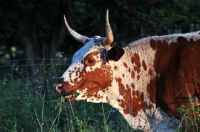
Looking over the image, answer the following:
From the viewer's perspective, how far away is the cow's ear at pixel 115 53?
6.14m

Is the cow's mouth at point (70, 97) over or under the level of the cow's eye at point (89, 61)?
under

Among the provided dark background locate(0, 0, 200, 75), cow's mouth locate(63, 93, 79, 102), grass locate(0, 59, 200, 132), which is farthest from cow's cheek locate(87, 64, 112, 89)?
dark background locate(0, 0, 200, 75)

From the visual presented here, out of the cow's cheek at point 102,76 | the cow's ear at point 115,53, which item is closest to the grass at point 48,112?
the cow's cheek at point 102,76

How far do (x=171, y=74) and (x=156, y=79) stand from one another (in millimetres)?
234

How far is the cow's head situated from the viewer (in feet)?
20.1

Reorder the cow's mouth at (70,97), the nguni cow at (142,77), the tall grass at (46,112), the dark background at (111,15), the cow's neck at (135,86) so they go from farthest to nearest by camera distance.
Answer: the dark background at (111,15), the tall grass at (46,112), the cow's neck at (135,86), the cow's mouth at (70,97), the nguni cow at (142,77)

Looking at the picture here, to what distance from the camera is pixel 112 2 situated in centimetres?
1238

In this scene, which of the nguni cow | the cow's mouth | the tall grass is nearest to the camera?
the nguni cow

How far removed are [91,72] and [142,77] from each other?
0.67 metres

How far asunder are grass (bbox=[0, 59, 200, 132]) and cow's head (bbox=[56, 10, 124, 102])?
0.20m

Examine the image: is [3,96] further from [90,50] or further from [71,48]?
[71,48]

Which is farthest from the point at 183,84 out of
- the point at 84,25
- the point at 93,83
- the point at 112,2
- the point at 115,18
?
the point at 84,25

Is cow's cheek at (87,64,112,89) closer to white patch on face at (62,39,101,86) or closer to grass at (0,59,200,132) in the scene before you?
white patch on face at (62,39,101,86)

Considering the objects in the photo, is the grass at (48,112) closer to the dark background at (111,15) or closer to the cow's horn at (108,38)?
the cow's horn at (108,38)
